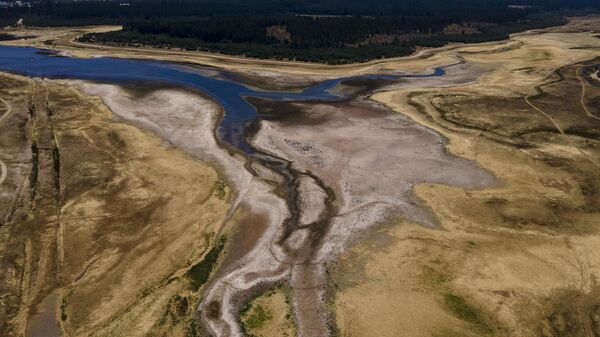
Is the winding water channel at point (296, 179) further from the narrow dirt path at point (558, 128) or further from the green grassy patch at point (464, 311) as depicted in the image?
the narrow dirt path at point (558, 128)

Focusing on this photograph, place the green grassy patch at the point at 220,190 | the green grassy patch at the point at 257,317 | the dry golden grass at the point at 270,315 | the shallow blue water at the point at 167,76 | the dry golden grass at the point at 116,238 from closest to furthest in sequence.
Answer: the dry golden grass at the point at 270,315, the green grassy patch at the point at 257,317, the dry golden grass at the point at 116,238, the green grassy patch at the point at 220,190, the shallow blue water at the point at 167,76

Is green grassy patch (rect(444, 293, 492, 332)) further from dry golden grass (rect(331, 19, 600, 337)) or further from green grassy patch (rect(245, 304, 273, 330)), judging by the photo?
green grassy patch (rect(245, 304, 273, 330))

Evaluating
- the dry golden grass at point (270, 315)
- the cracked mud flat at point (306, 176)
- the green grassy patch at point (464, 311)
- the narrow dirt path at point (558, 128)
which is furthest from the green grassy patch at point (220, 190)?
the narrow dirt path at point (558, 128)

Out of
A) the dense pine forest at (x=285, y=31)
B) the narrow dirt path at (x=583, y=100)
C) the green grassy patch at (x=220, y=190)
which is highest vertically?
the dense pine forest at (x=285, y=31)

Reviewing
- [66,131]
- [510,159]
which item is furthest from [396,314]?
[66,131]

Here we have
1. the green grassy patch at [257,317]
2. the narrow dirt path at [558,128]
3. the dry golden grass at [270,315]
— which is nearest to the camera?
the dry golden grass at [270,315]

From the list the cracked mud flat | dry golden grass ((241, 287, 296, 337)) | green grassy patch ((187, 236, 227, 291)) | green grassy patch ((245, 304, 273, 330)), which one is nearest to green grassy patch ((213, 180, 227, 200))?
the cracked mud flat
